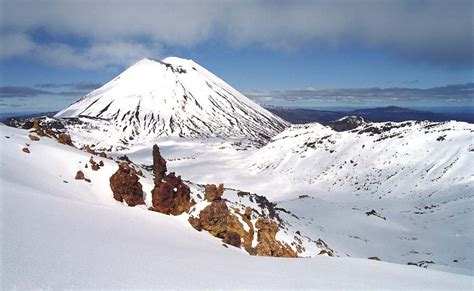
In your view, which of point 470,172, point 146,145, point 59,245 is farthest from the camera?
point 146,145

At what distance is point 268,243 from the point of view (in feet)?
60.7

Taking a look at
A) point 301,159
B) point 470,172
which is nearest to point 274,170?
point 301,159

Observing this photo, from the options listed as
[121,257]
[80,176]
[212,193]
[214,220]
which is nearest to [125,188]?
[80,176]

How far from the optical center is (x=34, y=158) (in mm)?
18984

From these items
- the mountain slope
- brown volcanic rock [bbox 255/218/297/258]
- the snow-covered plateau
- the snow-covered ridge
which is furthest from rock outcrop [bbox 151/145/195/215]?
the snow-covered ridge

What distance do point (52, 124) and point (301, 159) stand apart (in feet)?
324

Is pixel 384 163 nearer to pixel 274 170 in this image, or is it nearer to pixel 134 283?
pixel 274 170

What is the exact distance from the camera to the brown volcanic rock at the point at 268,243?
17781 millimetres

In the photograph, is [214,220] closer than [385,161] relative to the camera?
Yes

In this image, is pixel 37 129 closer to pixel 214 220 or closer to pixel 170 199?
pixel 170 199

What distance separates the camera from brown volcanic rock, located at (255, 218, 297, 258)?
700 inches

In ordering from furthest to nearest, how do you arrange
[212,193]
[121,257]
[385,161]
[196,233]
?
[385,161]
[212,193]
[196,233]
[121,257]

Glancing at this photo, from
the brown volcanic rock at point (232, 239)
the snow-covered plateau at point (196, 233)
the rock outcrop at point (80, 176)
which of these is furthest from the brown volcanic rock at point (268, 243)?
the rock outcrop at point (80, 176)

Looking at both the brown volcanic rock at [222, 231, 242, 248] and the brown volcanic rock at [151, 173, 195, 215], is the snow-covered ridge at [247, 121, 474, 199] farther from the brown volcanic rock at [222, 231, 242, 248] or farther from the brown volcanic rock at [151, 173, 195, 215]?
the brown volcanic rock at [151, 173, 195, 215]
